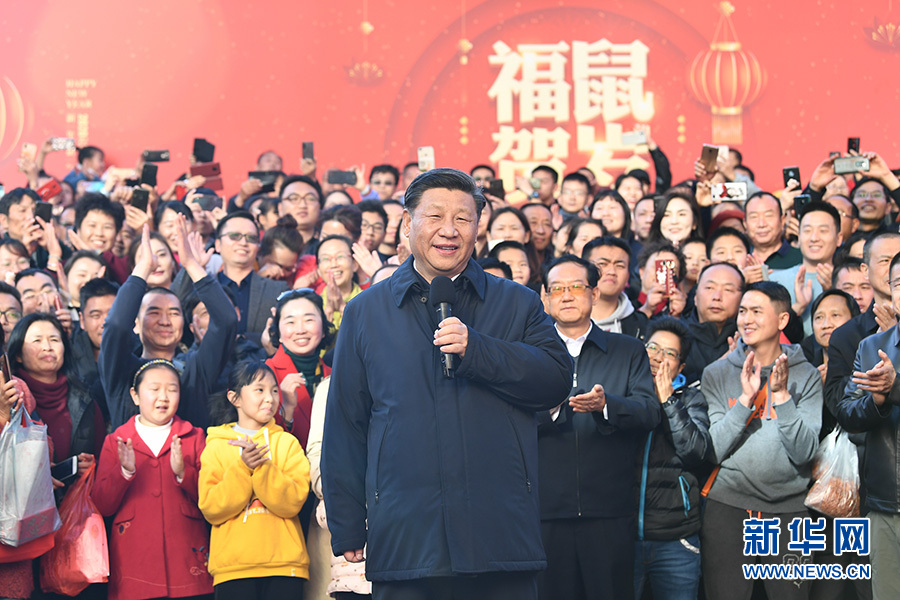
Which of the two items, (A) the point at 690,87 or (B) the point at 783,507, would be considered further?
(A) the point at 690,87

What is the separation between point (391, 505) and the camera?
2.54 metres

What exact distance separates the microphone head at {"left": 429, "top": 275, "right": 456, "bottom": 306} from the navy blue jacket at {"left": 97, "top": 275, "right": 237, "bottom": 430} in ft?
6.69

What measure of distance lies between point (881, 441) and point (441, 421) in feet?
6.85

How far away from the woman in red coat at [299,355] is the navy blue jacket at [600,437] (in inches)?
40.5

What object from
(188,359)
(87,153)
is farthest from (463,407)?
(87,153)

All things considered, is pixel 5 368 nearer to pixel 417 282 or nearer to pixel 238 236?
pixel 238 236

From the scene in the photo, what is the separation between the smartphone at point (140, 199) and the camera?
5.80m

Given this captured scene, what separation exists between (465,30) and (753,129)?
2.42 meters

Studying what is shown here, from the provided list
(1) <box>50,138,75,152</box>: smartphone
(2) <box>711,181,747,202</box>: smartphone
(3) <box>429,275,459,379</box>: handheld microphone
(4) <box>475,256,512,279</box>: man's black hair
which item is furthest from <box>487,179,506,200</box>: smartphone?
(3) <box>429,275,459,379</box>: handheld microphone

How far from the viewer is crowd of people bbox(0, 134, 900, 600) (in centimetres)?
256

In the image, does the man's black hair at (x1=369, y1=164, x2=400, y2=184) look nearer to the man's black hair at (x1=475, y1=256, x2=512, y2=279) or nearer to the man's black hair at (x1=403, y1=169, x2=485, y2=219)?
the man's black hair at (x1=475, y1=256, x2=512, y2=279)

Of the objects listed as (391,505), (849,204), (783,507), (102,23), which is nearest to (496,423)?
(391,505)

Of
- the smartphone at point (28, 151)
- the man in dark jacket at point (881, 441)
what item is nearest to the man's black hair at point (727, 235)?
the man in dark jacket at point (881, 441)

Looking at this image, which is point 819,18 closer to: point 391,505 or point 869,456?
point 869,456
